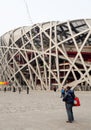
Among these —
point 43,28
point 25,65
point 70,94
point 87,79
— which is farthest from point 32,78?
point 70,94

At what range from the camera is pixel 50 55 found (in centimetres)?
3906

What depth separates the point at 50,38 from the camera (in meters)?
39.1

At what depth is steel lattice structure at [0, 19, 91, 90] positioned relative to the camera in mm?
36656

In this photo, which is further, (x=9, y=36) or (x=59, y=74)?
(x=9, y=36)

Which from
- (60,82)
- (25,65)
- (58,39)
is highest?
(58,39)

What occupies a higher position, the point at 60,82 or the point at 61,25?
the point at 61,25

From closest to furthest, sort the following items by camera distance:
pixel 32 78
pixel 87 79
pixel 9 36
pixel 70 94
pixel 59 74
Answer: pixel 70 94 → pixel 87 79 → pixel 59 74 → pixel 32 78 → pixel 9 36

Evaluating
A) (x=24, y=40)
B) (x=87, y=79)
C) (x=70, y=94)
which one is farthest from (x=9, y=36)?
(x=70, y=94)

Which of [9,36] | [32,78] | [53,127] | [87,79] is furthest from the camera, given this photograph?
[9,36]

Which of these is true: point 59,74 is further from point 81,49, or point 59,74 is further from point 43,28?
point 43,28

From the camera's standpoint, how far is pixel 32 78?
140ft

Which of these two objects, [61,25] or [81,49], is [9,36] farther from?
[81,49]

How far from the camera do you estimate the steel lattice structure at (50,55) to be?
3666 cm

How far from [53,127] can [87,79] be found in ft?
91.0
